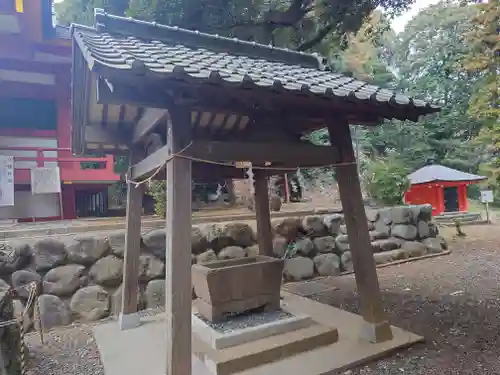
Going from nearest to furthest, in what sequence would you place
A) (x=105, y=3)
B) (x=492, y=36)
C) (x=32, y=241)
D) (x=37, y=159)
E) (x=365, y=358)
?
(x=365, y=358)
(x=32, y=241)
(x=37, y=159)
(x=105, y=3)
(x=492, y=36)

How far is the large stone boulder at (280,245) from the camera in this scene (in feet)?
20.7

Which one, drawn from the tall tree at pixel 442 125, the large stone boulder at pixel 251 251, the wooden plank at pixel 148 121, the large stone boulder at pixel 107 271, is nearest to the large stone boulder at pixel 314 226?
the large stone boulder at pixel 251 251

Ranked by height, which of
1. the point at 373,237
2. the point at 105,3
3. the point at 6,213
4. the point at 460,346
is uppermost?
the point at 105,3

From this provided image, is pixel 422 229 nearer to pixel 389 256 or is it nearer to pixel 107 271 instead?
pixel 389 256

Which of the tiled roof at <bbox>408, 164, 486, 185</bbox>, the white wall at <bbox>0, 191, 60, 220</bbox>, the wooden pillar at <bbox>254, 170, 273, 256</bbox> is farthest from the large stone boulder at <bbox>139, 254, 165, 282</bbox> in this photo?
the tiled roof at <bbox>408, 164, 486, 185</bbox>

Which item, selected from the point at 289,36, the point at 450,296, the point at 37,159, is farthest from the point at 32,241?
the point at 289,36

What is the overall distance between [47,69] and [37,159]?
6.50 ft

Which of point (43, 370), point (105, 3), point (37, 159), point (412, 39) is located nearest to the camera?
point (43, 370)

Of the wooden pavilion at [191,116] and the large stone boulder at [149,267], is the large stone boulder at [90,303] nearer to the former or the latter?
the large stone boulder at [149,267]

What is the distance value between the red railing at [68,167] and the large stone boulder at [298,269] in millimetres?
4844

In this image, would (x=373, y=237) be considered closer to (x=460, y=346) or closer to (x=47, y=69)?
(x=460, y=346)

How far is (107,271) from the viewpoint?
491 cm

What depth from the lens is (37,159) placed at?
7562 mm

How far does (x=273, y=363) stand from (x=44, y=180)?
245 inches
